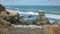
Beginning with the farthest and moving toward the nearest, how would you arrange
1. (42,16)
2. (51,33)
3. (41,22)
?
(42,16) → (41,22) → (51,33)

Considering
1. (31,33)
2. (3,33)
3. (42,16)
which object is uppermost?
(3,33)

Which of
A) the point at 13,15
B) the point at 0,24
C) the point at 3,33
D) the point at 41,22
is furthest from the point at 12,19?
the point at 3,33

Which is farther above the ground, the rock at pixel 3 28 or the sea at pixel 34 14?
the rock at pixel 3 28

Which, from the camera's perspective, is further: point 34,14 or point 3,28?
point 34,14

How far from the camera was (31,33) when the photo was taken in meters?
3.81

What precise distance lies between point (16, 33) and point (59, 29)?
1178mm

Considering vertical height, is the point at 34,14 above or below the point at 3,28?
below

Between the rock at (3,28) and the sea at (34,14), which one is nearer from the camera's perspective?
the rock at (3,28)

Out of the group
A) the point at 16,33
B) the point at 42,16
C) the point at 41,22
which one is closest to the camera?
the point at 16,33

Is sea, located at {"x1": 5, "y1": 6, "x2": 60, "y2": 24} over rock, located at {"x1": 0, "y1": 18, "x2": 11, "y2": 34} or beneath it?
beneath

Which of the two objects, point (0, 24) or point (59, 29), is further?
point (0, 24)

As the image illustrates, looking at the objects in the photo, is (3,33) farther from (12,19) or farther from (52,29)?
(12,19)

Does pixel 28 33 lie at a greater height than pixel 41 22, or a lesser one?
greater

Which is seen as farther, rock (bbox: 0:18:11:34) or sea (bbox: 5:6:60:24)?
sea (bbox: 5:6:60:24)
